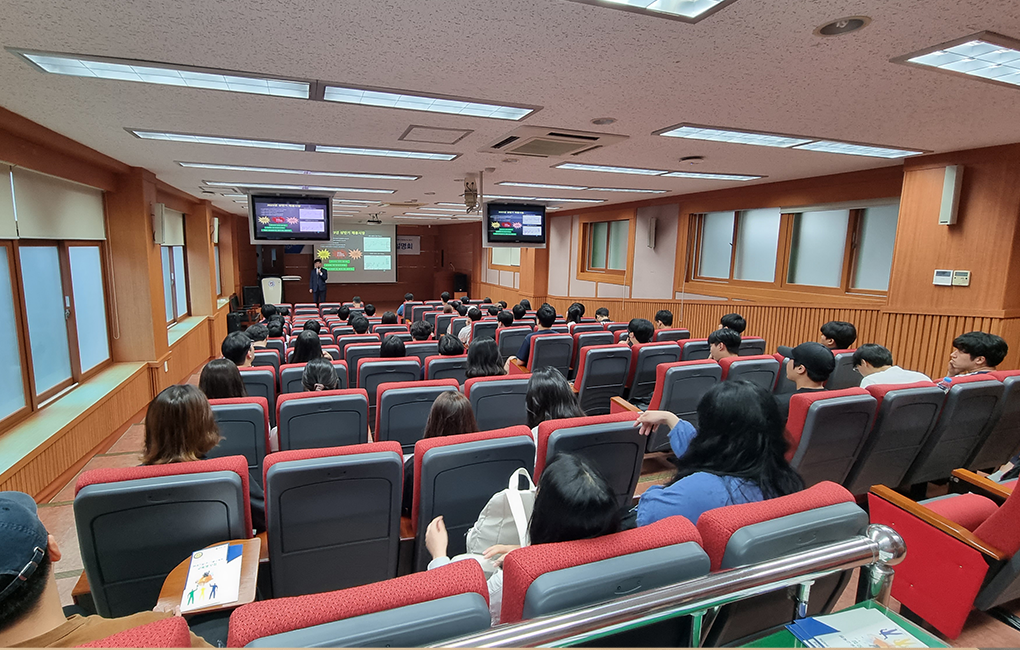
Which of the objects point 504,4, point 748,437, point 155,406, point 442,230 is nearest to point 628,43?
point 504,4

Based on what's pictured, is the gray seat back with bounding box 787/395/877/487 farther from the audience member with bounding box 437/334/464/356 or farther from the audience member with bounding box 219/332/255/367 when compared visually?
the audience member with bounding box 219/332/255/367

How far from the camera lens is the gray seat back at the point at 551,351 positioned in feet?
16.6

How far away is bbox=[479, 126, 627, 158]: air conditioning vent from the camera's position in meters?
3.98

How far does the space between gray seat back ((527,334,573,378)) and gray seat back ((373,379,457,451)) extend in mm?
1933

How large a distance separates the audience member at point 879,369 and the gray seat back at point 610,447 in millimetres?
1940

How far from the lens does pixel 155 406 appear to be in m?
2.09

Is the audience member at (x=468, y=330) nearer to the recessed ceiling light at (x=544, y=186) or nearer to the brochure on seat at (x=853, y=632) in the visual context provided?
the recessed ceiling light at (x=544, y=186)

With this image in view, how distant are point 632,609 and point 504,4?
2.06 meters

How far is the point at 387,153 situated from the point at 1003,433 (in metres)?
5.38

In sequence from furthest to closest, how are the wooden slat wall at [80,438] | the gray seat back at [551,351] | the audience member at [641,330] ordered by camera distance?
the audience member at [641,330] → the gray seat back at [551,351] → the wooden slat wall at [80,438]

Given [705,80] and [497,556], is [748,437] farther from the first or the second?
[705,80]

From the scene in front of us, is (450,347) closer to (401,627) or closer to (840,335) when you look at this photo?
(401,627)

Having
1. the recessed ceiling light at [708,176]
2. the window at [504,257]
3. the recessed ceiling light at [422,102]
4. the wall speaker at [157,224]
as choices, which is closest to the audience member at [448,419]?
the recessed ceiling light at [422,102]

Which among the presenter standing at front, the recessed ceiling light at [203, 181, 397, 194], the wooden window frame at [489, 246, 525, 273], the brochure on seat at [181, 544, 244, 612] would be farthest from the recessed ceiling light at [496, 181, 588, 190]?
the presenter standing at front
